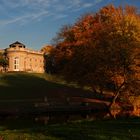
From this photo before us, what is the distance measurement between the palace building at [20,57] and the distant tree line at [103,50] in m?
59.4

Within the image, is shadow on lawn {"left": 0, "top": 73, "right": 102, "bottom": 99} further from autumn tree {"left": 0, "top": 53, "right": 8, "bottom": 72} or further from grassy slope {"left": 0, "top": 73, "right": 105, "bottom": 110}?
autumn tree {"left": 0, "top": 53, "right": 8, "bottom": 72}

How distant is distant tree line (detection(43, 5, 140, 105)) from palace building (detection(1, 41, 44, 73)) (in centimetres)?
5935

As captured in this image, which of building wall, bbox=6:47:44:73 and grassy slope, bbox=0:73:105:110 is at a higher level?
building wall, bbox=6:47:44:73

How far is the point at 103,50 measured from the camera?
41.1m

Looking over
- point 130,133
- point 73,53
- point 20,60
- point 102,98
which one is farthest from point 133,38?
point 20,60

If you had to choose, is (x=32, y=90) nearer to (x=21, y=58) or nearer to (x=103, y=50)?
(x=103, y=50)

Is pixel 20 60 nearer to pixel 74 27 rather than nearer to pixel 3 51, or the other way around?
pixel 3 51

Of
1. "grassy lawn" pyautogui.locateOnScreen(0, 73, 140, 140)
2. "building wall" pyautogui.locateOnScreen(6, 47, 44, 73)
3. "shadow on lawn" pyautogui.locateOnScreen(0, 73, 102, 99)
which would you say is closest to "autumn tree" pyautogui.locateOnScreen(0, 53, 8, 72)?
"building wall" pyautogui.locateOnScreen(6, 47, 44, 73)

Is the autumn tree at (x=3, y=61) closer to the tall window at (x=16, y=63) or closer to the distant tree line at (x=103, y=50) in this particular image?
the tall window at (x=16, y=63)

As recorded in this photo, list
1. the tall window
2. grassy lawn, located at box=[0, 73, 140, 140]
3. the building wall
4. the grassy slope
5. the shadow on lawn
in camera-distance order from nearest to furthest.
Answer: grassy lawn, located at box=[0, 73, 140, 140] → the grassy slope → the shadow on lawn → the tall window → the building wall

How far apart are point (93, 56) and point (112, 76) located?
11.3 ft

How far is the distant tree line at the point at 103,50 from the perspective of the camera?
39938mm

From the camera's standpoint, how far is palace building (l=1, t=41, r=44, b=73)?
113 metres

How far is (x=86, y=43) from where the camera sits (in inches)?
1833
